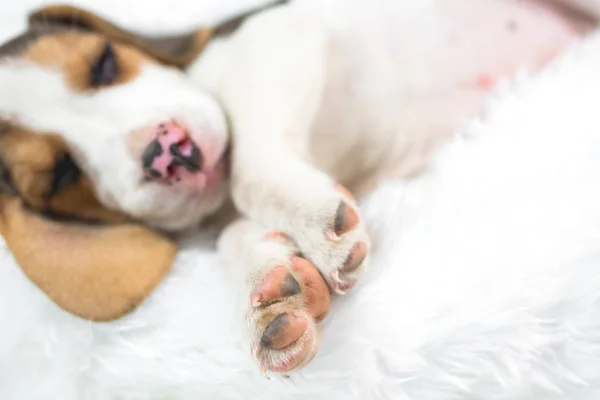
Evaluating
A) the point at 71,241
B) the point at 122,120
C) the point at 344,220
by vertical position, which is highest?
the point at 344,220

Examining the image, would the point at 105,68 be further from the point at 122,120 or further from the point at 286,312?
the point at 286,312

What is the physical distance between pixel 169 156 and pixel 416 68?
22.7 inches

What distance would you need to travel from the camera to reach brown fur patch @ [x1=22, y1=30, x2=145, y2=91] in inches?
41.5

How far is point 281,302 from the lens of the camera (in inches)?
27.3

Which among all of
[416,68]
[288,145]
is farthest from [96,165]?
[416,68]

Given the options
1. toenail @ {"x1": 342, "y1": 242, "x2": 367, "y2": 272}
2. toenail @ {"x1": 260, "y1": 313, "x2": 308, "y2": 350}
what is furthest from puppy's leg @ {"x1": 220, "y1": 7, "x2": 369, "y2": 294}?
toenail @ {"x1": 260, "y1": 313, "x2": 308, "y2": 350}

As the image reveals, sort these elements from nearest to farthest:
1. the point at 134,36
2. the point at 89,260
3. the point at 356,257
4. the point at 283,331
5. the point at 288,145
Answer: the point at 283,331
the point at 356,257
the point at 89,260
the point at 288,145
the point at 134,36

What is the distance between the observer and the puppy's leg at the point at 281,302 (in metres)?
0.66

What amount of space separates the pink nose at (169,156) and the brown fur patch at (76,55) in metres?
0.20

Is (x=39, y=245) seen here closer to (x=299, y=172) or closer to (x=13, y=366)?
(x=13, y=366)

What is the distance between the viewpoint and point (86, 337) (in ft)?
2.92

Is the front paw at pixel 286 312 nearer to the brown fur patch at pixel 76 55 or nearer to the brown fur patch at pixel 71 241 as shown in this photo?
the brown fur patch at pixel 71 241

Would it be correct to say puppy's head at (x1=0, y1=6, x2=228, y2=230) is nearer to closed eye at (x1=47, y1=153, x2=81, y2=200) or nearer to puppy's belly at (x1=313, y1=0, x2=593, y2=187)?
closed eye at (x1=47, y1=153, x2=81, y2=200)

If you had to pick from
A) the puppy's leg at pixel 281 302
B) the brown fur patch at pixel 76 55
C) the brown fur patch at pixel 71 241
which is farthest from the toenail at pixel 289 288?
the brown fur patch at pixel 76 55
